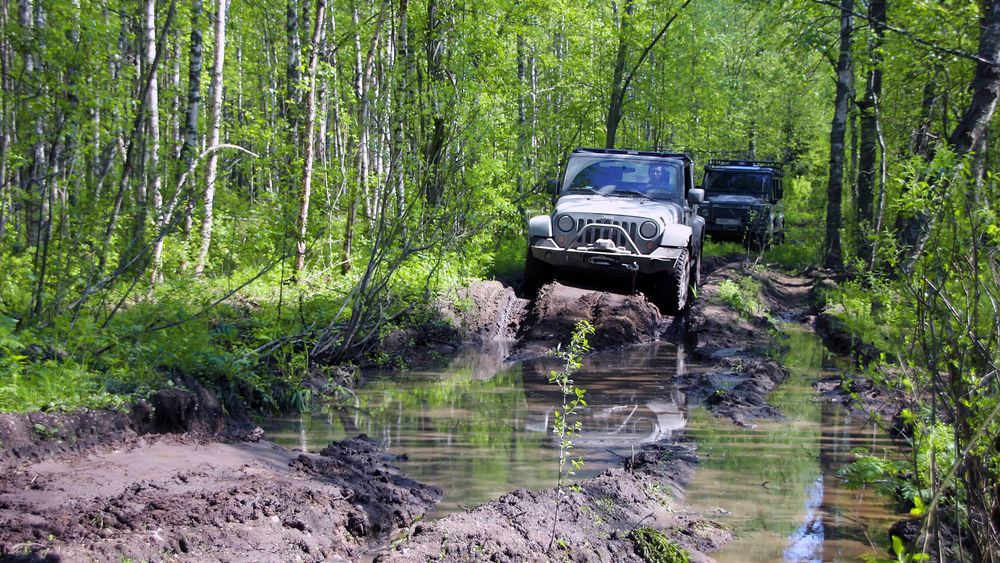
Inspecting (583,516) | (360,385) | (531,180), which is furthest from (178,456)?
(531,180)

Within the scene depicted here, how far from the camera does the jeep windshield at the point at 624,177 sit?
12.8 meters

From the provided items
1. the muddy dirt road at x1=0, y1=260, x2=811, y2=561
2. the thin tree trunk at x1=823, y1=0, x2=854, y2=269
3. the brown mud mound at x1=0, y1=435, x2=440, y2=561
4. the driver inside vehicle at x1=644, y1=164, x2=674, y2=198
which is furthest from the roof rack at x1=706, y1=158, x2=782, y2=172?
the brown mud mound at x1=0, y1=435, x2=440, y2=561

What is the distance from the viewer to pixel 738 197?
22.0 meters

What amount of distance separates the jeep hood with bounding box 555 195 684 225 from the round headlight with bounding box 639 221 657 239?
0.09 metres

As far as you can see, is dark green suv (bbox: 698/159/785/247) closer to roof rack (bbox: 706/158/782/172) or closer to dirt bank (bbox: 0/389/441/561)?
roof rack (bbox: 706/158/782/172)

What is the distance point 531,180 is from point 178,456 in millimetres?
15448

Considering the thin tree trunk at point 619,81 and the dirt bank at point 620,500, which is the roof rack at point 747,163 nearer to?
the thin tree trunk at point 619,81

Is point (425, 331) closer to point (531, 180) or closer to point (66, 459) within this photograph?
point (66, 459)

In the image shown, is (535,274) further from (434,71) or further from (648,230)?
(434,71)

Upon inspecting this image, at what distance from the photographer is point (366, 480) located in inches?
208

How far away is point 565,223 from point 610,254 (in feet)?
2.58

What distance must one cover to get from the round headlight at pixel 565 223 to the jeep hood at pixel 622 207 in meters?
0.09

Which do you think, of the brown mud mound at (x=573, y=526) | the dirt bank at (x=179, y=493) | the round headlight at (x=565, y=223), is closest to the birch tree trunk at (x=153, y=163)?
the dirt bank at (x=179, y=493)

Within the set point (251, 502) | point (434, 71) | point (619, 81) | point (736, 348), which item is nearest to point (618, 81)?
point (619, 81)
